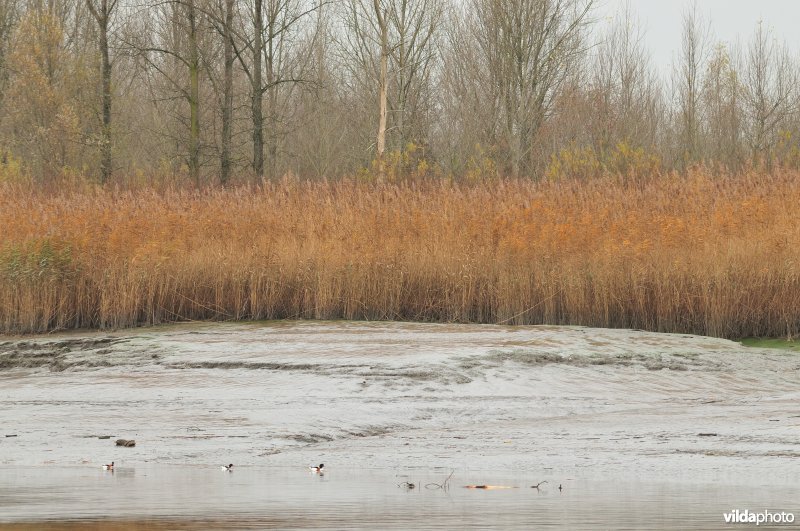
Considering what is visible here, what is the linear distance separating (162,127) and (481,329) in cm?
2965

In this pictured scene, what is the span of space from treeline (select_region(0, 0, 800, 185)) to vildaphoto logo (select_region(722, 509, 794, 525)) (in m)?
18.4

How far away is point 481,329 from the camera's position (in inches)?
482

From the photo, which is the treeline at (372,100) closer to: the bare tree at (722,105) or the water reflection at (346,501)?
the bare tree at (722,105)

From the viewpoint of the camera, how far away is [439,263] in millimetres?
13492

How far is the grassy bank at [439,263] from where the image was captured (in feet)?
41.5

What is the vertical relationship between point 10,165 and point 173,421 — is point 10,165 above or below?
above

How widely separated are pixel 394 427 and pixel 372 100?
34145mm

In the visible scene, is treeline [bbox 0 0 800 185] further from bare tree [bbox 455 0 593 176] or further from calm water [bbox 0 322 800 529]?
calm water [bbox 0 322 800 529]

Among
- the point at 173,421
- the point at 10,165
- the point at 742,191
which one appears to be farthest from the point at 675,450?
the point at 10,165

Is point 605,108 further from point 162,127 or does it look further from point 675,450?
point 675,450

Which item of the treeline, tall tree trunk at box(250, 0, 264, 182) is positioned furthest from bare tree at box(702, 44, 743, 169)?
tall tree trunk at box(250, 0, 264, 182)

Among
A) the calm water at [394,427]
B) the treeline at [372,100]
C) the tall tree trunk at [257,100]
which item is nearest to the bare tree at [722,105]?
the treeline at [372,100]

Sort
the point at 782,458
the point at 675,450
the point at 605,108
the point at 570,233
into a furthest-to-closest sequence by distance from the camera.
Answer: the point at 605,108 → the point at 570,233 → the point at 675,450 → the point at 782,458

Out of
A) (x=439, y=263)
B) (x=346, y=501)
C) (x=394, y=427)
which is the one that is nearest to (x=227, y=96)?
(x=439, y=263)
